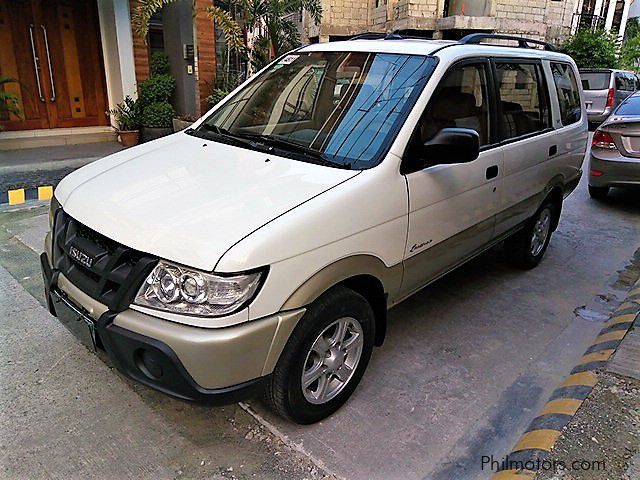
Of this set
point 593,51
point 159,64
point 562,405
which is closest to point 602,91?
point 593,51

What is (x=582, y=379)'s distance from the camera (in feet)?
9.82

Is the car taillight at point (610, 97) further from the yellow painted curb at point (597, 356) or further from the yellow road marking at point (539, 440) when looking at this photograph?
the yellow road marking at point (539, 440)

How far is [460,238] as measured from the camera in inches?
134

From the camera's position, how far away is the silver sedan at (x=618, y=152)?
639cm

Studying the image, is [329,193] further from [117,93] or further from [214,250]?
[117,93]

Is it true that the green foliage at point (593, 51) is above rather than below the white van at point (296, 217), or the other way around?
above

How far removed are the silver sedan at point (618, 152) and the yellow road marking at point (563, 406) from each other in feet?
15.8

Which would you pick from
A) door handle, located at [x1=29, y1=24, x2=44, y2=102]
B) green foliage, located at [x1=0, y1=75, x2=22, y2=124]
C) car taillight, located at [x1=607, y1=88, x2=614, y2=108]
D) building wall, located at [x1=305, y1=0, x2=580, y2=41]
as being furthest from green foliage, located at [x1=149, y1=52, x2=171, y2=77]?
building wall, located at [x1=305, y1=0, x2=580, y2=41]

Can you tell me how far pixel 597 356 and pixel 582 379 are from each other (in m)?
0.37

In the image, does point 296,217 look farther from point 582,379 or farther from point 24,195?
point 24,195

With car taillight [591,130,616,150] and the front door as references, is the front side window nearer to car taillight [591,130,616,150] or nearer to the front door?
the front door

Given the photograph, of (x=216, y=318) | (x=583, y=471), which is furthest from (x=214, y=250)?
(x=583, y=471)

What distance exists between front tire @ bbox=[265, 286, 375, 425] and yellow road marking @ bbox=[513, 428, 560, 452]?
0.89 metres

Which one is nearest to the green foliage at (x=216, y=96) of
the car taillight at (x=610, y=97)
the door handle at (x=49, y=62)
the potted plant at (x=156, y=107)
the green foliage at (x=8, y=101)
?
the potted plant at (x=156, y=107)
